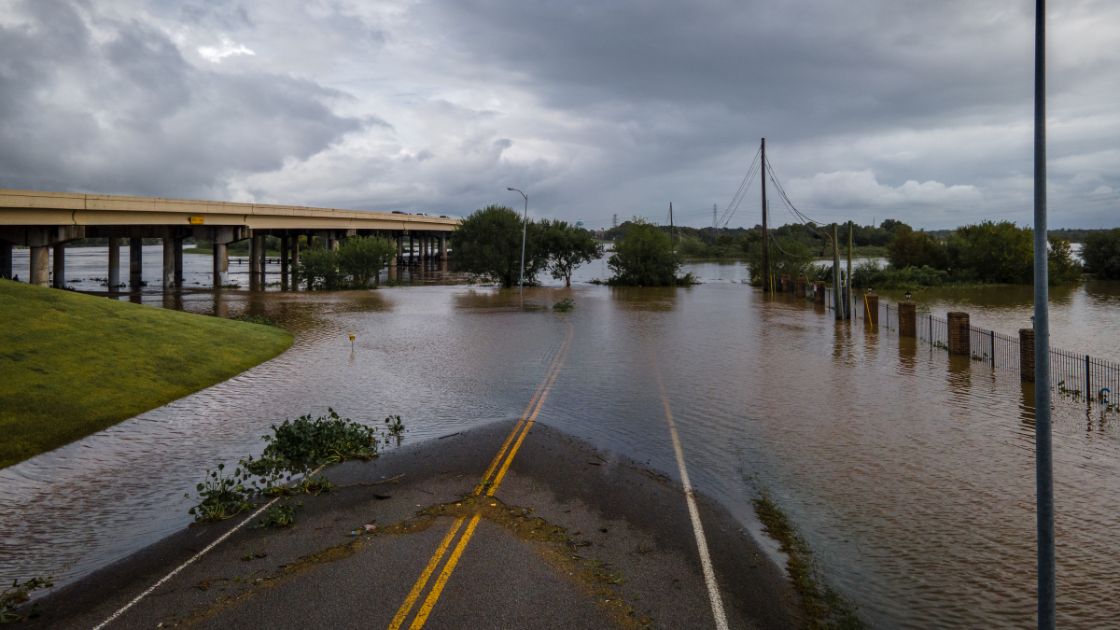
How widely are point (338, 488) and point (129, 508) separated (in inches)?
131

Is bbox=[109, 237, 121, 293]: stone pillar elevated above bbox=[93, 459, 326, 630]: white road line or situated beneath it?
elevated above

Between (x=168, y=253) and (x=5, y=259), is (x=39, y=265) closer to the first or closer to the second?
(x=5, y=259)

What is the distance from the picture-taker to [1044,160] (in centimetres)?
644

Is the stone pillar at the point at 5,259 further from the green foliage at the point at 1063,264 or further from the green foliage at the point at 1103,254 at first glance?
the green foliage at the point at 1103,254

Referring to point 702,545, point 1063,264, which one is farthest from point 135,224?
point 1063,264

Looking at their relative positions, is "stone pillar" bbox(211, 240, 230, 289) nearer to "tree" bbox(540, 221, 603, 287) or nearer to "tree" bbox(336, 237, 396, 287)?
"tree" bbox(336, 237, 396, 287)

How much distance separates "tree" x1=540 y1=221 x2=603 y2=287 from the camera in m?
77.8

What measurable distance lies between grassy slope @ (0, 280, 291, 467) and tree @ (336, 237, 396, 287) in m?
39.2

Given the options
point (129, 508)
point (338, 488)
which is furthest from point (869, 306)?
point (129, 508)

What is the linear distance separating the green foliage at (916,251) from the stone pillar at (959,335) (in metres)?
62.1

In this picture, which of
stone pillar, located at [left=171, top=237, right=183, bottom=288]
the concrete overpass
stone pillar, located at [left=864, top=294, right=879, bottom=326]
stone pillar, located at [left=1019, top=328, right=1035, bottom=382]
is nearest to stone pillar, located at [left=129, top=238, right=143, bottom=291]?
the concrete overpass

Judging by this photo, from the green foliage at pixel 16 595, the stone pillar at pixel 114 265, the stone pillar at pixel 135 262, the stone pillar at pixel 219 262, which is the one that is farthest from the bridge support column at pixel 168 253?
the green foliage at pixel 16 595

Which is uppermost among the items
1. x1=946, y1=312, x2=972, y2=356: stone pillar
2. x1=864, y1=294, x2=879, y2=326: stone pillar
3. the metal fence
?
x1=864, y1=294, x2=879, y2=326: stone pillar

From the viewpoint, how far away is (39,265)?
49.2 m
